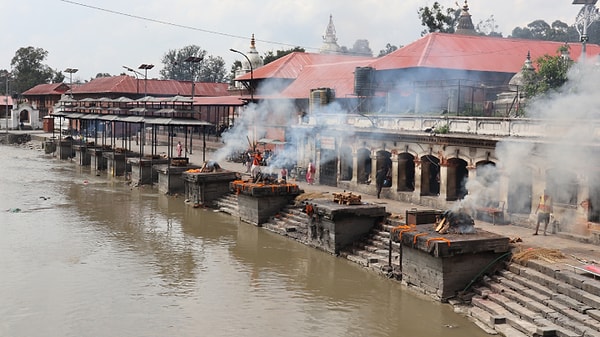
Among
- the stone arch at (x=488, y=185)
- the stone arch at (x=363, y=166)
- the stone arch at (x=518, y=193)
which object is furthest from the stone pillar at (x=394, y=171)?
→ the stone arch at (x=518, y=193)

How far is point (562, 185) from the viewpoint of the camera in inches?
787

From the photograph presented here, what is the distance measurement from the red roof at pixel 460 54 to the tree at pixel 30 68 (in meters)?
87.4

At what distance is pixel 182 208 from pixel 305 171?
6.68 m

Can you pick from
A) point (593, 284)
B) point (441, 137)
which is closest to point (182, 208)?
point (441, 137)

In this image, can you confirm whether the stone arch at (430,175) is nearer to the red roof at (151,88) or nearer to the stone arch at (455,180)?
the stone arch at (455,180)

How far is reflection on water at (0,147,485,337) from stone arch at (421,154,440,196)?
247 inches

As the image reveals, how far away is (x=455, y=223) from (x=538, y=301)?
337cm

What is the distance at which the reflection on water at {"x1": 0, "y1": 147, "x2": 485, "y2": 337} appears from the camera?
597 inches

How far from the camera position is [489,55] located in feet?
119

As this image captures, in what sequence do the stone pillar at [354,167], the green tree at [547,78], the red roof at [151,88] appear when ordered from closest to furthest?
the green tree at [547,78] < the stone pillar at [354,167] < the red roof at [151,88]

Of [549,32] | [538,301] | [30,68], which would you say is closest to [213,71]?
[30,68]

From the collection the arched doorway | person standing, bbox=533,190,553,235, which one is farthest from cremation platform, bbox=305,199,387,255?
the arched doorway

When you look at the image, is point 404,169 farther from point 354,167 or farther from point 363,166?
point 354,167

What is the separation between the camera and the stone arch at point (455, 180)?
979 inches
